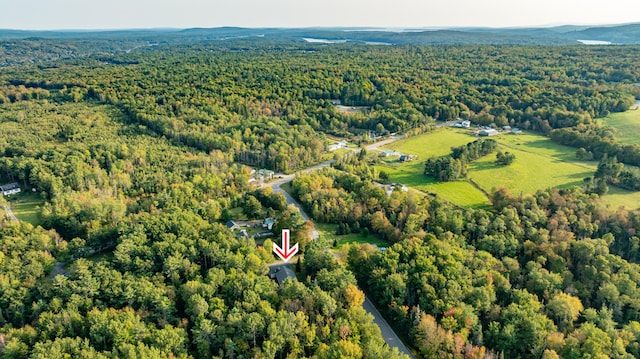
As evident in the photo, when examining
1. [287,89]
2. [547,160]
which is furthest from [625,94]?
[287,89]

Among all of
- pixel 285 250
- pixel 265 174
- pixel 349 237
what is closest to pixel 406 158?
pixel 265 174

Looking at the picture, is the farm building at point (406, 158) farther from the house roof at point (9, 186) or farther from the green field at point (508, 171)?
the house roof at point (9, 186)

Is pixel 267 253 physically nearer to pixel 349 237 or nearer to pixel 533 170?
pixel 349 237

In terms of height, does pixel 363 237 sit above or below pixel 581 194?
below

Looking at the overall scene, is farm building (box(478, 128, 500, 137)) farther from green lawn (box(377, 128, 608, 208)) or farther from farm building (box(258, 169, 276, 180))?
farm building (box(258, 169, 276, 180))

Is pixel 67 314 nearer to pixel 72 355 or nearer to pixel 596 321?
pixel 72 355
